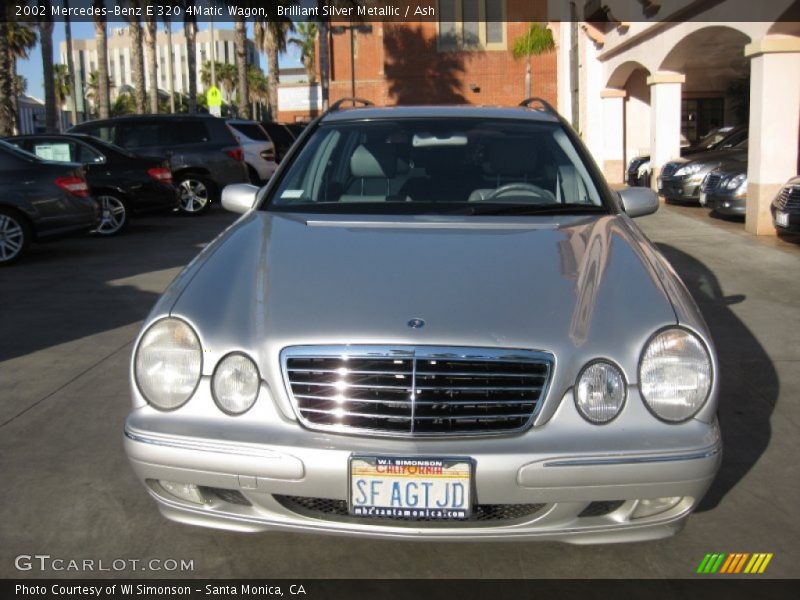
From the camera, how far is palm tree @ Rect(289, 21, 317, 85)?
192ft

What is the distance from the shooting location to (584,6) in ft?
82.9

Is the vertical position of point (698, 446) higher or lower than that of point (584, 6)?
lower

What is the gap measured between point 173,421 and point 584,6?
971 inches

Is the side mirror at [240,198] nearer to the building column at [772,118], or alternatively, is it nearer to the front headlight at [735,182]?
the building column at [772,118]

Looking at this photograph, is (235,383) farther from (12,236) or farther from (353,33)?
(353,33)

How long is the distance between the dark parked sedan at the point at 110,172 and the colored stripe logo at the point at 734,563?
11.8 m

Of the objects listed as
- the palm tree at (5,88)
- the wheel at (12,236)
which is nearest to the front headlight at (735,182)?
the wheel at (12,236)

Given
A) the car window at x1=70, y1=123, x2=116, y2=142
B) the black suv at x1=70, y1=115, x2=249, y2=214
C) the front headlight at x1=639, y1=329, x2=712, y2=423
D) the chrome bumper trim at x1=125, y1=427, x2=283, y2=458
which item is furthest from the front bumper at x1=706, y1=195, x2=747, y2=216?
the chrome bumper trim at x1=125, y1=427, x2=283, y2=458

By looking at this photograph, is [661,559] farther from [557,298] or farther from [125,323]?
[125,323]

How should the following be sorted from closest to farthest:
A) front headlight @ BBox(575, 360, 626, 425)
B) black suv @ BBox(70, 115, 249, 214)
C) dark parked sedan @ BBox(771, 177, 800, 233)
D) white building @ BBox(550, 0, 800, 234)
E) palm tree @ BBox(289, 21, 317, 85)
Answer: front headlight @ BBox(575, 360, 626, 425)
dark parked sedan @ BBox(771, 177, 800, 233)
white building @ BBox(550, 0, 800, 234)
black suv @ BBox(70, 115, 249, 214)
palm tree @ BBox(289, 21, 317, 85)

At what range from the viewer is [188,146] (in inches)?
647

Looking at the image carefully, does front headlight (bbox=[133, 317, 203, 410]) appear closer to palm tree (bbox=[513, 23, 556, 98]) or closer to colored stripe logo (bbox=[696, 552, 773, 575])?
colored stripe logo (bbox=[696, 552, 773, 575])

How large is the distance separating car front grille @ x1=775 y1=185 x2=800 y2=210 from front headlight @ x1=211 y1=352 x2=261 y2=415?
9.15 meters
